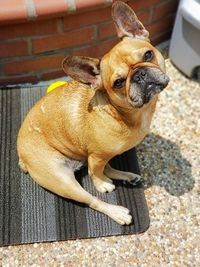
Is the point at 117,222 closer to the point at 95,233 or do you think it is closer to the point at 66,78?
the point at 95,233

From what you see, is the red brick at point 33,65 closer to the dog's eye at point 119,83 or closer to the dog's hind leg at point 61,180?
the dog's hind leg at point 61,180

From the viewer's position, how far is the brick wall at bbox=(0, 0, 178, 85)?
11.6 ft

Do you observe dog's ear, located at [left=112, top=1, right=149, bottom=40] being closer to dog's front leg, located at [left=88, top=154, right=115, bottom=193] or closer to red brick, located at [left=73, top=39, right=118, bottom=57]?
dog's front leg, located at [left=88, top=154, right=115, bottom=193]

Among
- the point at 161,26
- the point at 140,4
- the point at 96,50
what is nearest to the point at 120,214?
the point at 96,50

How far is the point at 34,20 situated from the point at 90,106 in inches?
42.5

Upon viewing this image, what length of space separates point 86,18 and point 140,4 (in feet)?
1.73

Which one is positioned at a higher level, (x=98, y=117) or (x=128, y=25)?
(x=128, y=25)

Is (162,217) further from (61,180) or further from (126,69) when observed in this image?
(126,69)

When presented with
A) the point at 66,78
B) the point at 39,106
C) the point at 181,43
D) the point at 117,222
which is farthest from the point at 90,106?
the point at 181,43

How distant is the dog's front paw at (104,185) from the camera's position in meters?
3.23

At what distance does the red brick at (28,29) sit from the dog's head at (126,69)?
1081 mm

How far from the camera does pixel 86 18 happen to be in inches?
140

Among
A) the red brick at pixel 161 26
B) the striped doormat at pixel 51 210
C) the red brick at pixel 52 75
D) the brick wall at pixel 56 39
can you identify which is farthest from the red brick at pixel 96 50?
the striped doormat at pixel 51 210

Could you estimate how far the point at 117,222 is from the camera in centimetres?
312
